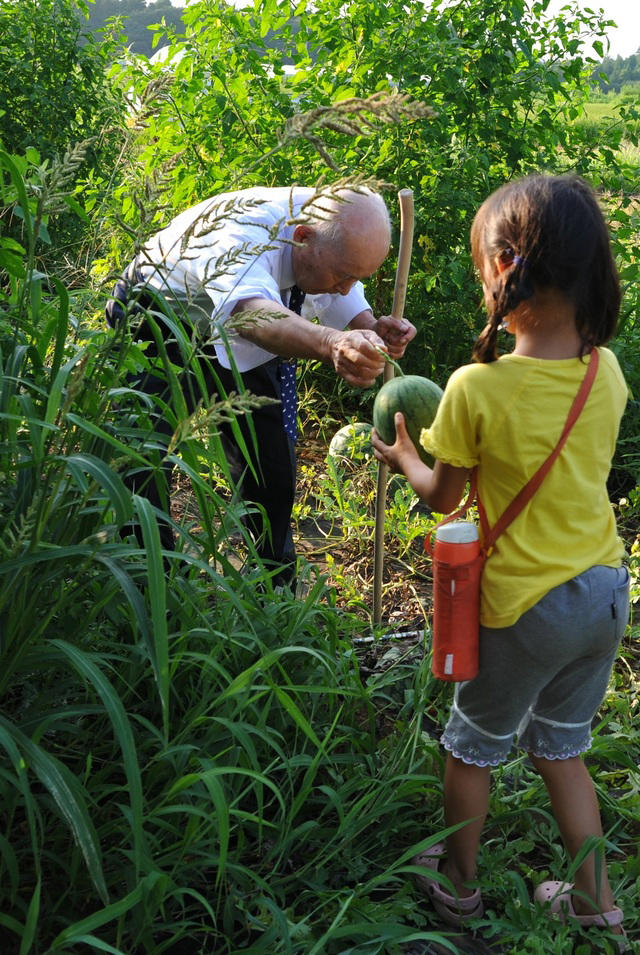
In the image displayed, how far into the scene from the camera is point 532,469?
6.66ft

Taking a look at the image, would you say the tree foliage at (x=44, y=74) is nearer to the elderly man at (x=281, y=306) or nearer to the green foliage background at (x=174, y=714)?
the elderly man at (x=281, y=306)

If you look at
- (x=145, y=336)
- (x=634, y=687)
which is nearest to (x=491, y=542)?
(x=634, y=687)

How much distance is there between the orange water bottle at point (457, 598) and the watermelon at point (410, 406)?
0.47 m

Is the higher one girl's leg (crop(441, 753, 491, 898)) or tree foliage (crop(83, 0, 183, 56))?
tree foliage (crop(83, 0, 183, 56))

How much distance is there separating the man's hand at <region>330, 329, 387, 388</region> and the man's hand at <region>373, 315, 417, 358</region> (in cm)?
39

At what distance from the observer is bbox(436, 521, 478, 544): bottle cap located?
6.82 feet

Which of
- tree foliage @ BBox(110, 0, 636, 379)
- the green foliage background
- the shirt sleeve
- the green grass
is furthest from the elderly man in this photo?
tree foliage @ BBox(110, 0, 636, 379)

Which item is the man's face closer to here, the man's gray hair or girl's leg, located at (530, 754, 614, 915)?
the man's gray hair

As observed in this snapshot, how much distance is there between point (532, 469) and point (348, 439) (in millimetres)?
2711

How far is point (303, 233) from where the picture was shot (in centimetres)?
316

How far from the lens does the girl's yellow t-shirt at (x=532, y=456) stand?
6.57 feet

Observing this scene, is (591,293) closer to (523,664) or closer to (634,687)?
(523,664)

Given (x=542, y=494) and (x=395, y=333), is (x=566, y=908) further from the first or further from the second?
(x=395, y=333)

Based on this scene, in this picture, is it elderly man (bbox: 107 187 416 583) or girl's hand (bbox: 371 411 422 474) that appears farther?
elderly man (bbox: 107 187 416 583)
